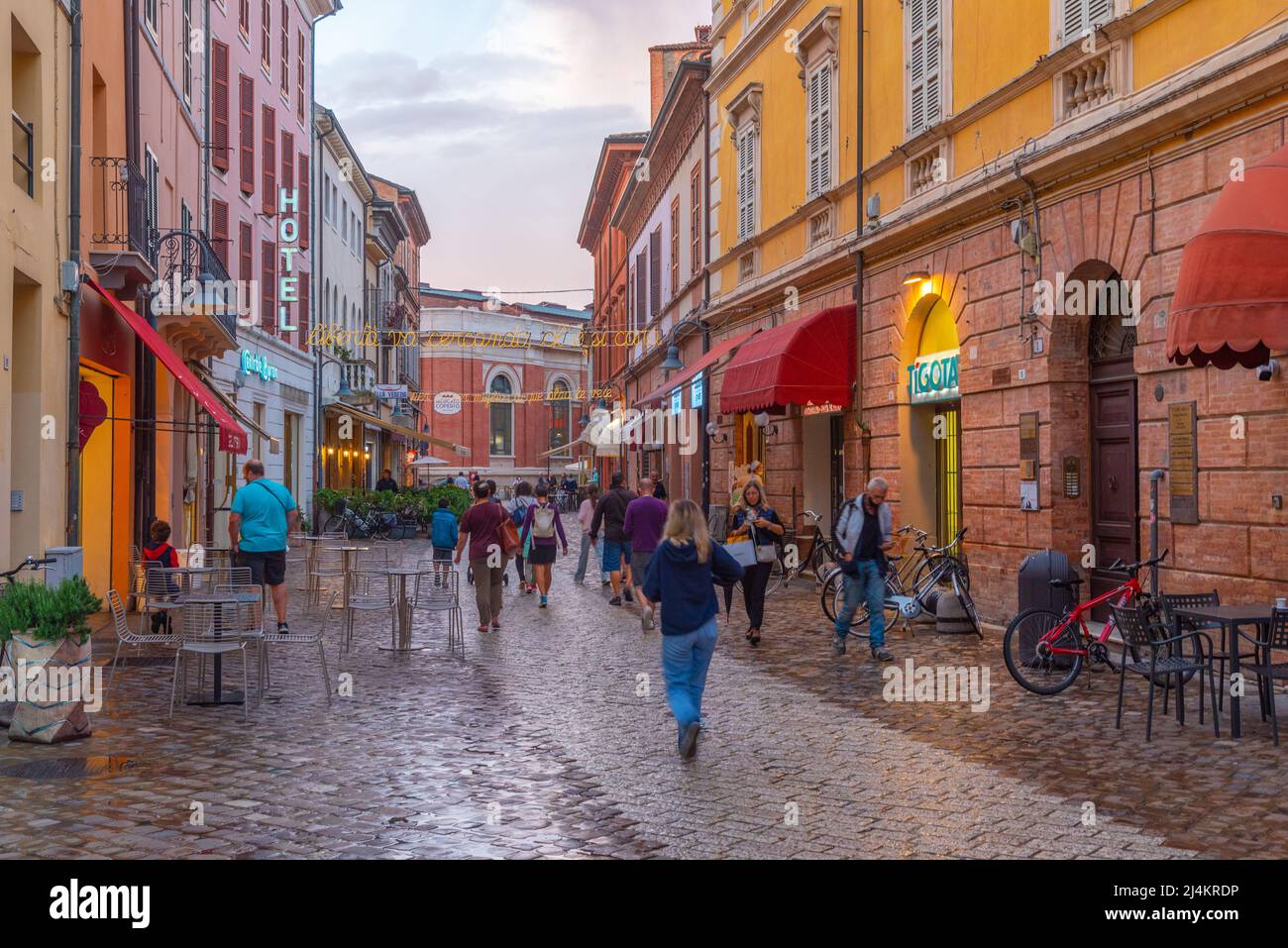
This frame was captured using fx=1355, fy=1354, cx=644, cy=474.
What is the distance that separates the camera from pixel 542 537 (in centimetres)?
1870

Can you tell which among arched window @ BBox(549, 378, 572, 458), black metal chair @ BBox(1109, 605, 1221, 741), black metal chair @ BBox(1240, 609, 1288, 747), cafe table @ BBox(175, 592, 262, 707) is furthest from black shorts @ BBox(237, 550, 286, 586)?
arched window @ BBox(549, 378, 572, 458)

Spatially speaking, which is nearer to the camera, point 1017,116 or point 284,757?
point 284,757

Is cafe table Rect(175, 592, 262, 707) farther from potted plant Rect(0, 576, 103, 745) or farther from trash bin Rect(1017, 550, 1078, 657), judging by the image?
trash bin Rect(1017, 550, 1078, 657)

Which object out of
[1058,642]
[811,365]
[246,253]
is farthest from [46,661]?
[246,253]

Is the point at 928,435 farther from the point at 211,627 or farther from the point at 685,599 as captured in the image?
the point at 211,627

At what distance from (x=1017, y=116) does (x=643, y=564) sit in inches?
265

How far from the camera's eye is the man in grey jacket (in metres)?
12.9

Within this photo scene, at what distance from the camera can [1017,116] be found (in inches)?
570

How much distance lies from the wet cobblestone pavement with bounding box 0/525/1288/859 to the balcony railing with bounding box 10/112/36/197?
5.30 metres

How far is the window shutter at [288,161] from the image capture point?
3462 cm

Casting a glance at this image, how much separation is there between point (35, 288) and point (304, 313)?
25.0 m
